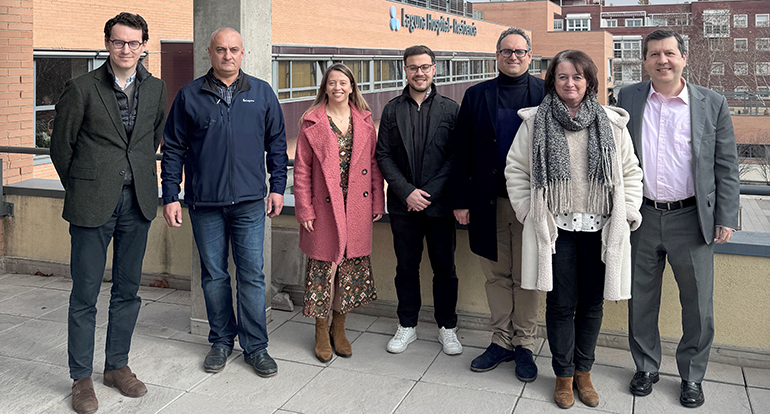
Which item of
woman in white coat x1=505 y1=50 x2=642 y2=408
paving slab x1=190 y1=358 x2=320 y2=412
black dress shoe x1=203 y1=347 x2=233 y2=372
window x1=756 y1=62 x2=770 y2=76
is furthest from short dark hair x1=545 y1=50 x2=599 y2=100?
window x1=756 y1=62 x2=770 y2=76

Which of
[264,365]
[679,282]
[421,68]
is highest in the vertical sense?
[421,68]

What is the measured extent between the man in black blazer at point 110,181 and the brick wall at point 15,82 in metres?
3.64

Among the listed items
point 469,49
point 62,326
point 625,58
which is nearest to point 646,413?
point 62,326

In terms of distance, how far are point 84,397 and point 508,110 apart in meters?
2.94

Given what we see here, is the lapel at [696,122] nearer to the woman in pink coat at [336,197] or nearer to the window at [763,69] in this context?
the woman in pink coat at [336,197]

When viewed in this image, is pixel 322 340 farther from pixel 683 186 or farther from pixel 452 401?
pixel 683 186

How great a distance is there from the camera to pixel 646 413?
3725 millimetres

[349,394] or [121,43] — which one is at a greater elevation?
[121,43]

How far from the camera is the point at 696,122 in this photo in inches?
147

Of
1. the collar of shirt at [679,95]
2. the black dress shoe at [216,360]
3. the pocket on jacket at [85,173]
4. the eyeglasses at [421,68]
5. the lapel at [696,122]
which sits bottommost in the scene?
the black dress shoe at [216,360]

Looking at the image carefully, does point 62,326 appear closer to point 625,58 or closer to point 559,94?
point 559,94

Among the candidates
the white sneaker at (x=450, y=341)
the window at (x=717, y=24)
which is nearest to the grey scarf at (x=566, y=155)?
the white sneaker at (x=450, y=341)

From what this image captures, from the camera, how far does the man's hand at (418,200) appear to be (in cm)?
438

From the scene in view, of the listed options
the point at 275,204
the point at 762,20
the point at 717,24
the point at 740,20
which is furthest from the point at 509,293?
the point at 740,20
